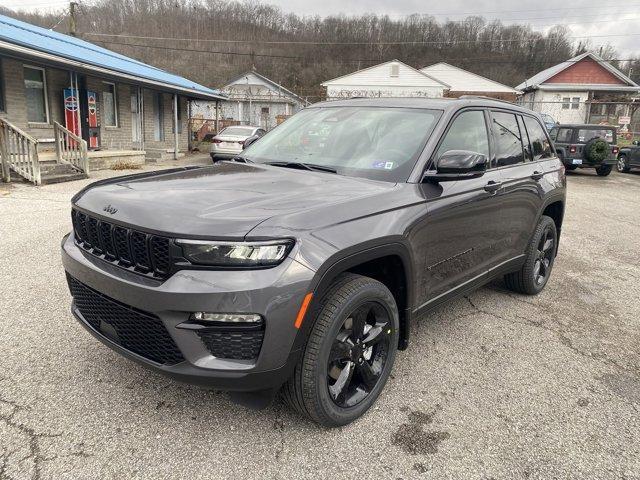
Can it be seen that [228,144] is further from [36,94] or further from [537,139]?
[537,139]

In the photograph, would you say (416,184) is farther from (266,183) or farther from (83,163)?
(83,163)

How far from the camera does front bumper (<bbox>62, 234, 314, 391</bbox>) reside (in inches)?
80.1

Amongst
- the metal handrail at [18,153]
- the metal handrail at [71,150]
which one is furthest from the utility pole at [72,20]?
the metal handrail at [18,153]

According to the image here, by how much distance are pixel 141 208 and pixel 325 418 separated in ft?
4.57

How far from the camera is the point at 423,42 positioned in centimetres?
6625

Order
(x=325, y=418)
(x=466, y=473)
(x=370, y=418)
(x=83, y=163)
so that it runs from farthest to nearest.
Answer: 1. (x=83, y=163)
2. (x=370, y=418)
3. (x=325, y=418)
4. (x=466, y=473)

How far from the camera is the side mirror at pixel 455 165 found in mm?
2859

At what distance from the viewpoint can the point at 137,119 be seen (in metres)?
19.1

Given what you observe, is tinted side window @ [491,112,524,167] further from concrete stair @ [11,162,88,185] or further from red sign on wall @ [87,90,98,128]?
red sign on wall @ [87,90,98,128]

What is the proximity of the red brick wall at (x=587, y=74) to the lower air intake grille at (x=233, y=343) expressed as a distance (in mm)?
50658

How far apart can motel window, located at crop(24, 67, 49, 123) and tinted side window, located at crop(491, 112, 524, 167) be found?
1389 cm

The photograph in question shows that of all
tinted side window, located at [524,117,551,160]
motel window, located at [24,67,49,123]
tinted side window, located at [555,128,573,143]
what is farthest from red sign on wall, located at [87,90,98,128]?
tinted side window, located at [555,128,573,143]

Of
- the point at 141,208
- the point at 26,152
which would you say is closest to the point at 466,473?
the point at 141,208

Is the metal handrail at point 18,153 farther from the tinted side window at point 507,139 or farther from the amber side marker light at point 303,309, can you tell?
the amber side marker light at point 303,309
